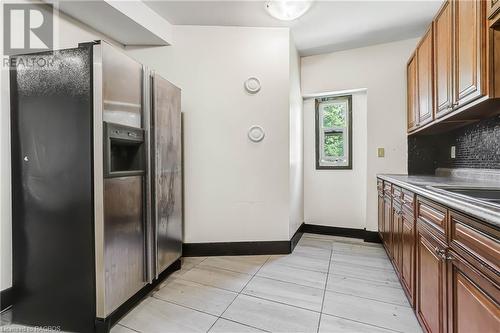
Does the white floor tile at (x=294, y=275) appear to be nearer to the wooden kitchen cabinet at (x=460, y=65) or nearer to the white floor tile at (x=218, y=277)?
the white floor tile at (x=218, y=277)

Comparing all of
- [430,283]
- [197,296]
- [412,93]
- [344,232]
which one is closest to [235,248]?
[197,296]

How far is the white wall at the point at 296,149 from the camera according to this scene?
3.03 metres

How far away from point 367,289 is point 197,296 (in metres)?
1.39


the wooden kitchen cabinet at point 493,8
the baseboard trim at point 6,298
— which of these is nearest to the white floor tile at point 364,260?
the wooden kitchen cabinet at point 493,8

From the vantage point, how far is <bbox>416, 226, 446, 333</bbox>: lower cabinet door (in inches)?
47.4

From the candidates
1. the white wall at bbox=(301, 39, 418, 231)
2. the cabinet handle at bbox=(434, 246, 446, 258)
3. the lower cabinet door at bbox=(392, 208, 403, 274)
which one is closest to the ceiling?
the white wall at bbox=(301, 39, 418, 231)

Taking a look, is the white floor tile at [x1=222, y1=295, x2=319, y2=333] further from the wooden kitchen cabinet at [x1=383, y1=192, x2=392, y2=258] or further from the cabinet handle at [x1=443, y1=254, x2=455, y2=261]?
the wooden kitchen cabinet at [x1=383, y1=192, x2=392, y2=258]

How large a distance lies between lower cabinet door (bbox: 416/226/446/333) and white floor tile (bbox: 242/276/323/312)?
0.67 meters

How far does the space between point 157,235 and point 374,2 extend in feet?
9.47

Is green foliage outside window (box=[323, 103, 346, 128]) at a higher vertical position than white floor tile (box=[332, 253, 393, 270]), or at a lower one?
higher

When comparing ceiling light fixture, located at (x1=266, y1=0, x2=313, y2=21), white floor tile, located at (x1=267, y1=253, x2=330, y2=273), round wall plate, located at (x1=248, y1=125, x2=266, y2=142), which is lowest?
white floor tile, located at (x1=267, y1=253, x2=330, y2=273)

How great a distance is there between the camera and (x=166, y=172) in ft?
7.35

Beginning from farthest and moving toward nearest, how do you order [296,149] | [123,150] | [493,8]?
[296,149], [123,150], [493,8]

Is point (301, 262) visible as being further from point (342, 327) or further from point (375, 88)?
point (375, 88)
